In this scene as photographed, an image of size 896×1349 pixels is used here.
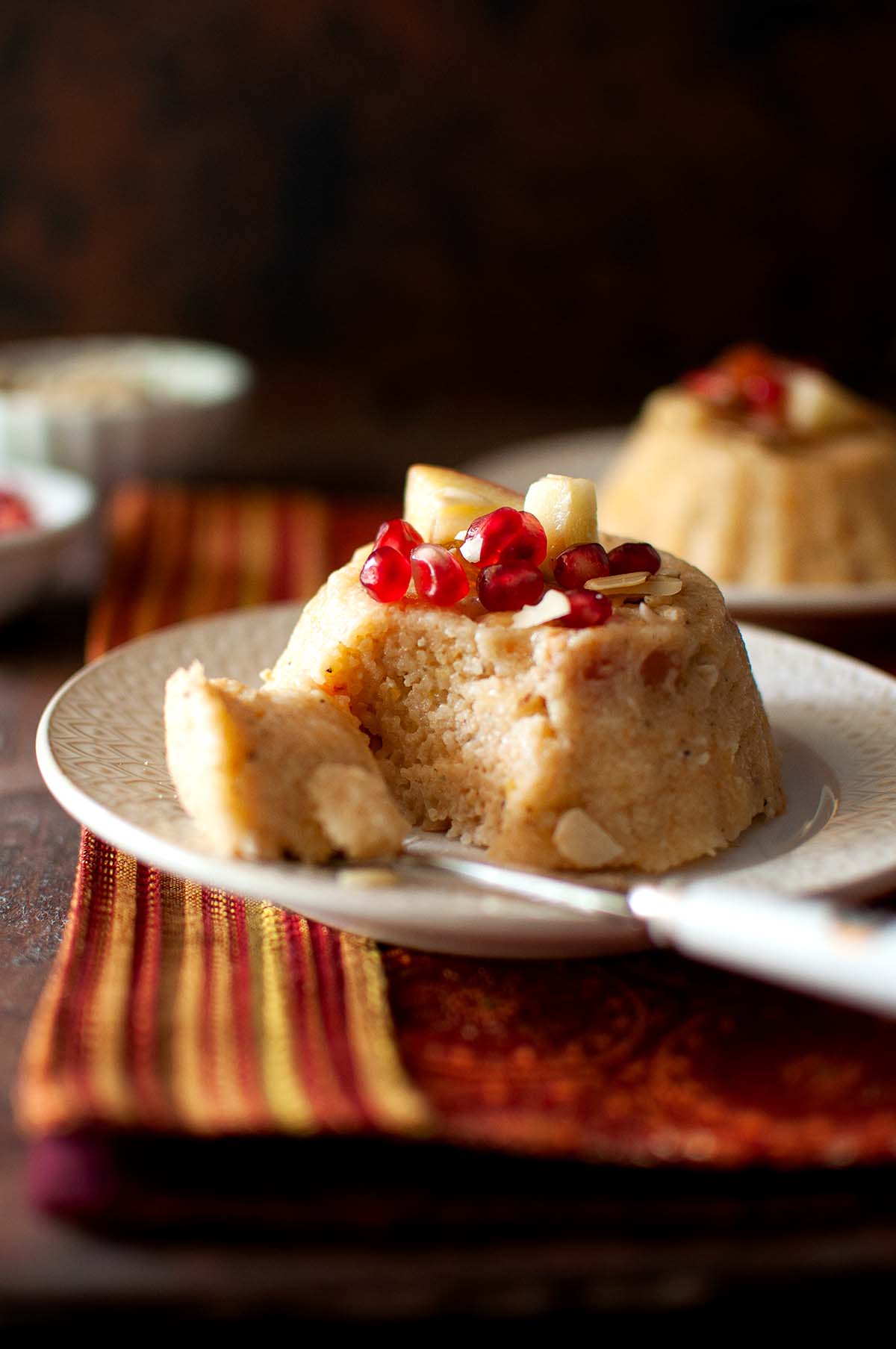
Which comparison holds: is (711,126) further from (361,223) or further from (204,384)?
(204,384)

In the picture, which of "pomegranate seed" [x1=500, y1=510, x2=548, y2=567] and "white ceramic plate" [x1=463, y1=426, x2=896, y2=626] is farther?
"white ceramic plate" [x1=463, y1=426, x2=896, y2=626]

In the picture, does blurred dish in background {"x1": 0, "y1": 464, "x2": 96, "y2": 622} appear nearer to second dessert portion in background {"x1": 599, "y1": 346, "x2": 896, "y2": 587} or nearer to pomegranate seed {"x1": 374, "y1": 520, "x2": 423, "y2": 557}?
pomegranate seed {"x1": 374, "y1": 520, "x2": 423, "y2": 557}

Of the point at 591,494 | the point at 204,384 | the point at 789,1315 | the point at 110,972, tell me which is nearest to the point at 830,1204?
the point at 789,1315

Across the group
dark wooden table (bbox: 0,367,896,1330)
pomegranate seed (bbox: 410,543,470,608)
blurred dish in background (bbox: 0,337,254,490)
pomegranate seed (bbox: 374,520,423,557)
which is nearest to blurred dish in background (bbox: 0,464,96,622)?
blurred dish in background (bbox: 0,337,254,490)

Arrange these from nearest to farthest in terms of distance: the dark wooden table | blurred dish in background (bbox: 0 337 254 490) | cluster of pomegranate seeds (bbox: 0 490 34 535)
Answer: the dark wooden table
cluster of pomegranate seeds (bbox: 0 490 34 535)
blurred dish in background (bbox: 0 337 254 490)

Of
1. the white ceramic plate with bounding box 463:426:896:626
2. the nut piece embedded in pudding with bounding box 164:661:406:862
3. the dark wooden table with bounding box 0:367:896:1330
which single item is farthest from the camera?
the white ceramic plate with bounding box 463:426:896:626

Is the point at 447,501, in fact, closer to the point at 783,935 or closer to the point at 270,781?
the point at 270,781
